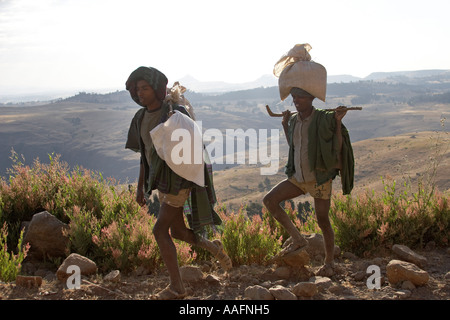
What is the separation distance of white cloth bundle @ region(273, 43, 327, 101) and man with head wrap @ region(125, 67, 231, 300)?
3.49 ft

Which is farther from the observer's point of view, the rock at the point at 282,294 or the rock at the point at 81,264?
the rock at the point at 81,264

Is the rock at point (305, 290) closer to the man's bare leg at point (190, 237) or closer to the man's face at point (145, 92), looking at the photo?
the man's bare leg at point (190, 237)

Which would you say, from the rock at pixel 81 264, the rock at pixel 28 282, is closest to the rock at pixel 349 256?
the rock at pixel 81 264

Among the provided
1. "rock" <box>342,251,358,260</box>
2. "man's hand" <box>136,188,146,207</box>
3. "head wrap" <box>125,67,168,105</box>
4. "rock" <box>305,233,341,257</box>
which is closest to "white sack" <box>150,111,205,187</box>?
"head wrap" <box>125,67,168,105</box>

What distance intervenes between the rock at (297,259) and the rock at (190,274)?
83 centimetres

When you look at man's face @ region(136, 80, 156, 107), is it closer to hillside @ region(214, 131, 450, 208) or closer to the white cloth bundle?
the white cloth bundle

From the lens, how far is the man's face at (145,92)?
3580 mm

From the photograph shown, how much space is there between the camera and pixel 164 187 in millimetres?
3480

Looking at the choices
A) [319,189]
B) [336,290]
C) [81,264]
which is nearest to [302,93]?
[319,189]

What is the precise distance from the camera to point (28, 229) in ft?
16.3

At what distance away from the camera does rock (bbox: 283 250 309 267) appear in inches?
161

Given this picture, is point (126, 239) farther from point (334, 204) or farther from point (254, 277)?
point (334, 204)

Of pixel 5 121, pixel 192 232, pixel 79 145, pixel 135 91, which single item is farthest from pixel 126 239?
pixel 5 121
